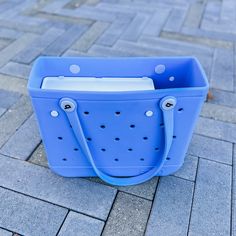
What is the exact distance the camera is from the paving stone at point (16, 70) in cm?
174

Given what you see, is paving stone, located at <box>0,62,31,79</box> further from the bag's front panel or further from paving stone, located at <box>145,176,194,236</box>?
paving stone, located at <box>145,176,194,236</box>

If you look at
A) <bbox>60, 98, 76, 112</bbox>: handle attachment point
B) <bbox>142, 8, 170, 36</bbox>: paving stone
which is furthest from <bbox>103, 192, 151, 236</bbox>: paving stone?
<bbox>142, 8, 170, 36</bbox>: paving stone

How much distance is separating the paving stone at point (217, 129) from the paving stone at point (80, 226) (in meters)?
0.67

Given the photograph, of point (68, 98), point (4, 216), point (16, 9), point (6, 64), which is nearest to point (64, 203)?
point (4, 216)

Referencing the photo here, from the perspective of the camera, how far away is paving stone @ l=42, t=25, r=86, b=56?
199 cm

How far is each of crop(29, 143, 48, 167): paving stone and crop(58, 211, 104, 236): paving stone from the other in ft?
0.89

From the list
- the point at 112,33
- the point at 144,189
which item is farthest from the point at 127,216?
the point at 112,33

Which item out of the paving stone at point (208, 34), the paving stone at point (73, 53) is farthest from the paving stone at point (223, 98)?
the paving stone at point (73, 53)

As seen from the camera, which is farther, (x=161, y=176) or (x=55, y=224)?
→ (x=161, y=176)

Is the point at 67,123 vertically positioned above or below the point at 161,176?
above

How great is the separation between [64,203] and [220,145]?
732 millimetres

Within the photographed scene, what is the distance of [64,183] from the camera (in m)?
1.15

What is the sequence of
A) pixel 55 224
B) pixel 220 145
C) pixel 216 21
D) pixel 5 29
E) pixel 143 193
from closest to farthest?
1. pixel 55 224
2. pixel 143 193
3. pixel 220 145
4. pixel 5 29
5. pixel 216 21

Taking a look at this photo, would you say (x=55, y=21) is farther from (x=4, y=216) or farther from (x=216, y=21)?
(x=4, y=216)
